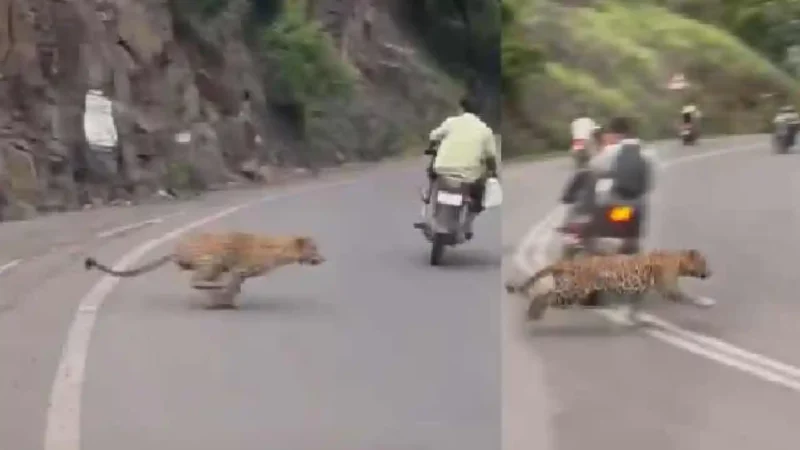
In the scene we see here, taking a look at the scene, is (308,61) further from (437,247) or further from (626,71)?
(626,71)

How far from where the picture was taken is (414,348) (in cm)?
335

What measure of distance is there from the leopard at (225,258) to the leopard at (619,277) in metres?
0.63

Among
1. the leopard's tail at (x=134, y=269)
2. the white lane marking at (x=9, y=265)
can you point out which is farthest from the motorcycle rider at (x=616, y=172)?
the white lane marking at (x=9, y=265)

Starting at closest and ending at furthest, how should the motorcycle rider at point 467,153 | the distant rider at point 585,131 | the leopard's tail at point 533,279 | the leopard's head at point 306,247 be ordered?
1. the distant rider at point 585,131
2. the motorcycle rider at point 467,153
3. the leopard's tail at point 533,279
4. the leopard's head at point 306,247

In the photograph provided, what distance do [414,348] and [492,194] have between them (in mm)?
393

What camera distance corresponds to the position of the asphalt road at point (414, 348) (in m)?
2.89

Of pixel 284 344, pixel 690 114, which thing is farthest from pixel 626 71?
pixel 284 344

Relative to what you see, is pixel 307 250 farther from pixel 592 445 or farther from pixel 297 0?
Answer: pixel 592 445

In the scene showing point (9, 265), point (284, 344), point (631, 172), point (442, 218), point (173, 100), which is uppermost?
point (173, 100)

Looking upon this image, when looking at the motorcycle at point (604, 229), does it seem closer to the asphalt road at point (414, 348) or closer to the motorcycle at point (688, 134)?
the asphalt road at point (414, 348)

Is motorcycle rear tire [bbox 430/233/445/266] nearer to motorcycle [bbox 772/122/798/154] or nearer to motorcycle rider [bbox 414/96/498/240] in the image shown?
motorcycle rider [bbox 414/96/498/240]

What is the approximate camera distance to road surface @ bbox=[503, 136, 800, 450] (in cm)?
286

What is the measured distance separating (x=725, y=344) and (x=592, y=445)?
397 mm

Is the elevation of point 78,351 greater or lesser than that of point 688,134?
lesser
